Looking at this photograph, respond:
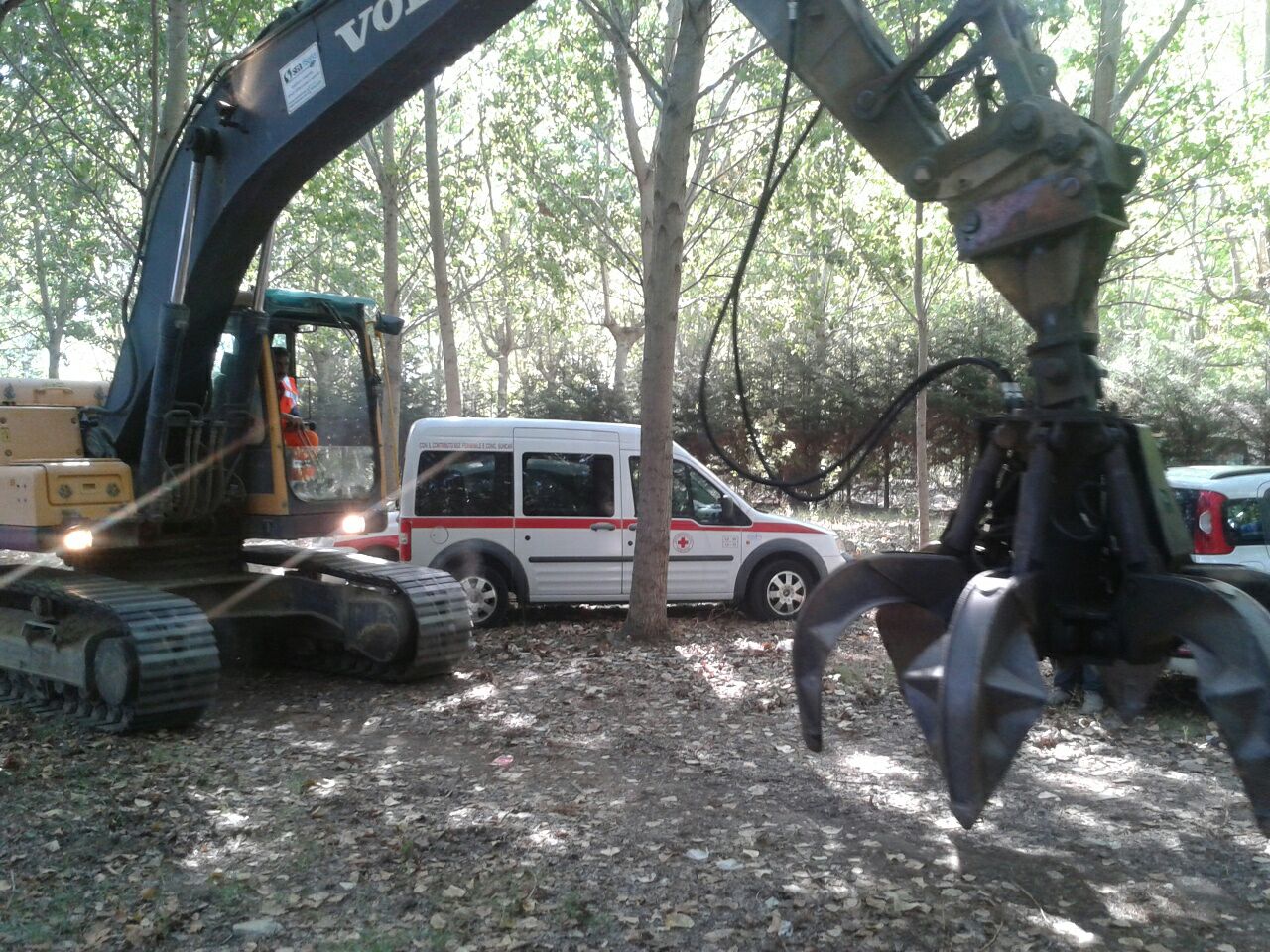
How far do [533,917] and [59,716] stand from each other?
500cm

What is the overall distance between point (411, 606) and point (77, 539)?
7.70ft

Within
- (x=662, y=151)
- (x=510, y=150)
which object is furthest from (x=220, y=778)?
(x=510, y=150)

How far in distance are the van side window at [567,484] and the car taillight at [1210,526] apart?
19.0 feet

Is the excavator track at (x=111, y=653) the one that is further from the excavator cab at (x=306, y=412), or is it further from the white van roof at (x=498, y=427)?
the white van roof at (x=498, y=427)

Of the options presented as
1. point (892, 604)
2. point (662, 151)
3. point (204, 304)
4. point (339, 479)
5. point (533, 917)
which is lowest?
point (533, 917)

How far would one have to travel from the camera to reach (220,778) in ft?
20.2

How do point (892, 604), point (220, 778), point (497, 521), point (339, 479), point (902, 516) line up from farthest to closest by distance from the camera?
point (902, 516) < point (497, 521) < point (339, 479) < point (220, 778) < point (892, 604)

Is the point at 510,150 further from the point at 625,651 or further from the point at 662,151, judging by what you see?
the point at 625,651

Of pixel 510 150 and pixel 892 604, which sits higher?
pixel 510 150

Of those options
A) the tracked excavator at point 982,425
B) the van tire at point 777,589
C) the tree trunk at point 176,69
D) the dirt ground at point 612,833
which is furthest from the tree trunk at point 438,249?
the dirt ground at point 612,833

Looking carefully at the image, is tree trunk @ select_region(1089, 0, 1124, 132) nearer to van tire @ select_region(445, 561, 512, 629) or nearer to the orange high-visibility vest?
van tire @ select_region(445, 561, 512, 629)

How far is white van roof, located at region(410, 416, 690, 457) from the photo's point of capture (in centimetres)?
1140

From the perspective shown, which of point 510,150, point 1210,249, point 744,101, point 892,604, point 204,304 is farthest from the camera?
point 1210,249

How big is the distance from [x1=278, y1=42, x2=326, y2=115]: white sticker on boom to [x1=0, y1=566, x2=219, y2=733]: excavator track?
10.9ft
